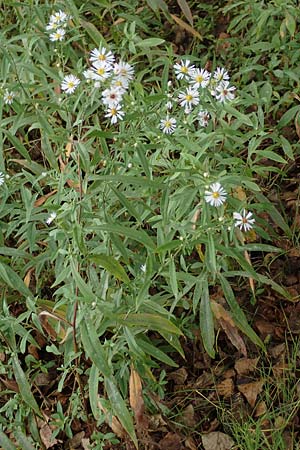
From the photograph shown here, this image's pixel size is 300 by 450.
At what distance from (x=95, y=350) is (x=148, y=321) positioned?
18 cm

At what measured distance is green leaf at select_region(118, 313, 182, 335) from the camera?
198 centimetres

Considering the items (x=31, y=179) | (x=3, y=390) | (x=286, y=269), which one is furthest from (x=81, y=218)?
(x=286, y=269)

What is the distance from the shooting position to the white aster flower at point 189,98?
2.23m

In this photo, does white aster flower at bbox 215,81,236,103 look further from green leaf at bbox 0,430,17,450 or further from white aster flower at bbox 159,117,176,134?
green leaf at bbox 0,430,17,450

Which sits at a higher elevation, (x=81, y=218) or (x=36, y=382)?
(x=81, y=218)

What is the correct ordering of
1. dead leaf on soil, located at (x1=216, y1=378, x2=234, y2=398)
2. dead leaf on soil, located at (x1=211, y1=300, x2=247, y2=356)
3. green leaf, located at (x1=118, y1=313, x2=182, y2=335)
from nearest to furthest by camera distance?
green leaf, located at (x1=118, y1=313, x2=182, y2=335)
dead leaf on soil, located at (x1=211, y1=300, x2=247, y2=356)
dead leaf on soil, located at (x1=216, y1=378, x2=234, y2=398)

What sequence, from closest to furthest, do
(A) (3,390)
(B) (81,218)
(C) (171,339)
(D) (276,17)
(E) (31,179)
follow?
1. (B) (81,218)
2. (C) (171,339)
3. (E) (31,179)
4. (A) (3,390)
5. (D) (276,17)

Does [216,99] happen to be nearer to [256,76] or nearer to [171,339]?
[171,339]

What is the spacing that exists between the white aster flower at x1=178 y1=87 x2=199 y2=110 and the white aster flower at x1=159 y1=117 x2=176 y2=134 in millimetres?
60

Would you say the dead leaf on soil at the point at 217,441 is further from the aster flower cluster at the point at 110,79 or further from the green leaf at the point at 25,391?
the aster flower cluster at the point at 110,79

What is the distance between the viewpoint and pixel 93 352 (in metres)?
1.88

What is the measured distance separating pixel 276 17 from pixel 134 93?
1204mm

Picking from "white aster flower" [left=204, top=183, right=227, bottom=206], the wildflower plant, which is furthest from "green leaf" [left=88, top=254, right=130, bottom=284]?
"white aster flower" [left=204, top=183, right=227, bottom=206]

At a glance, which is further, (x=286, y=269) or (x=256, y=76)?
(x=256, y=76)
